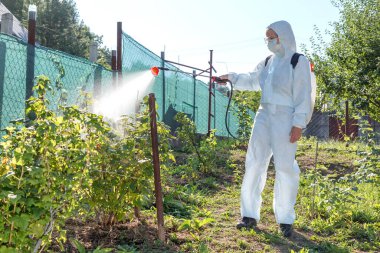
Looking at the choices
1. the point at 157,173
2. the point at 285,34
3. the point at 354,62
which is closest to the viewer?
the point at 157,173

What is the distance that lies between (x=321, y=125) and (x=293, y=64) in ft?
60.4

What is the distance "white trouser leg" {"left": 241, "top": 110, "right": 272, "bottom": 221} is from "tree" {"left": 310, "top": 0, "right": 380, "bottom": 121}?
29.6 feet

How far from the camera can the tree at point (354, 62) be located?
12.8 meters

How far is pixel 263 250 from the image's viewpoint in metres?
3.65

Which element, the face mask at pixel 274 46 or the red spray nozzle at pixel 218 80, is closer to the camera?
the face mask at pixel 274 46

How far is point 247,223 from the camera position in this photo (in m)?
4.22

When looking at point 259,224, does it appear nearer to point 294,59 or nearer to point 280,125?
point 280,125

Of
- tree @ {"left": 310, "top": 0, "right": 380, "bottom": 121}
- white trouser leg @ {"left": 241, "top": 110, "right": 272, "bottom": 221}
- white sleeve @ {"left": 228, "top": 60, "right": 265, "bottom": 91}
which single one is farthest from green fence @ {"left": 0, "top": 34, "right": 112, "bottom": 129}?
tree @ {"left": 310, "top": 0, "right": 380, "bottom": 121}

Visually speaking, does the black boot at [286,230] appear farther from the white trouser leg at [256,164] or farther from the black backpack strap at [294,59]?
the black backpack strap at [294,59]

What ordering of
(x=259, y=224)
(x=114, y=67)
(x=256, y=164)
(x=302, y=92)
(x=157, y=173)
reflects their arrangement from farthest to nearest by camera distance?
(x=114, y=67)
(x=259, y=224)
(x=256, y=164)
(x=302, y=92)
(x=157, y=173)

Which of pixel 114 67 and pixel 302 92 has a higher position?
pixel 114 67

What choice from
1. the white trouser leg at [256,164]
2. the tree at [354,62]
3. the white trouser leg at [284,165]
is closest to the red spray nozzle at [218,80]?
the white trouser leg at [256,164]

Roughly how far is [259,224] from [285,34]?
164cm

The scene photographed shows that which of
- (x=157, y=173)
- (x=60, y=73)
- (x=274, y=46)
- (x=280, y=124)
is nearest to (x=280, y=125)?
(x=280, y=124)
